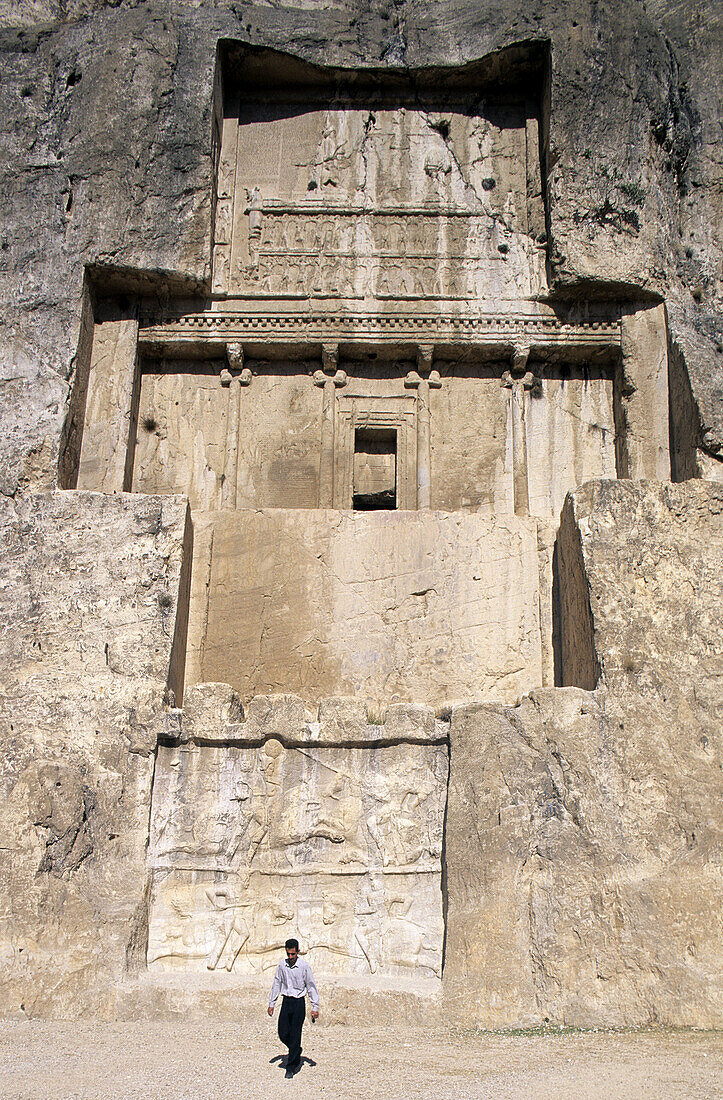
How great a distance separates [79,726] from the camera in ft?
25.6

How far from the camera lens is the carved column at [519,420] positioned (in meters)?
10.1

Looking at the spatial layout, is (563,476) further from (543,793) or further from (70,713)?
(70,713)

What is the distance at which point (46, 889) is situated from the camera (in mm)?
7184

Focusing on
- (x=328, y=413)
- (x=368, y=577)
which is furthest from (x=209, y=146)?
(x=368, y=577)

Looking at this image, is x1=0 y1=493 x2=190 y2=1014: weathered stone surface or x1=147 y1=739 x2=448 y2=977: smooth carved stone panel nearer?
x1=0 y1=493 x2=190 y2=1014: weathered stone surface

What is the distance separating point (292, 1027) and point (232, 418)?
6.22 meters

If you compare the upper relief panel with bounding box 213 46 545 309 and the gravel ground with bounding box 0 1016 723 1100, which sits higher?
the upper relief panel with bounding box 213 46 545 309

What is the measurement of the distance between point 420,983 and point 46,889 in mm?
2680

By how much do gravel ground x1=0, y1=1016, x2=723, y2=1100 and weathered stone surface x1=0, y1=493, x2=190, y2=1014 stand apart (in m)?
0.55

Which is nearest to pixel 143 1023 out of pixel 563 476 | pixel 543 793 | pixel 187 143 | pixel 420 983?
pixel 420 983

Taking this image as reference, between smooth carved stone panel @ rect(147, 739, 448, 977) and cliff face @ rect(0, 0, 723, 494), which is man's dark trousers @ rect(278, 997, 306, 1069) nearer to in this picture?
smooth carved stone panel @ rect(147, 739, 448, 977)

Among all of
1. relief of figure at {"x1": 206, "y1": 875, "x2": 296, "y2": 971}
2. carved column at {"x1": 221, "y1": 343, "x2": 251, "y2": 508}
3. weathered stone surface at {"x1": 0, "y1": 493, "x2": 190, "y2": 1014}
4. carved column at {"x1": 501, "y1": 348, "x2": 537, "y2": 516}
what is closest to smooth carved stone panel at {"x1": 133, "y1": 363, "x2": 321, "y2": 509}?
carved column at {"x1": 221, "y1": 343, "x2": 251, "y2": 508}

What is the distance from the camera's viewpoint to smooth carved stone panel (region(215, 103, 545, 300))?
10703 mm

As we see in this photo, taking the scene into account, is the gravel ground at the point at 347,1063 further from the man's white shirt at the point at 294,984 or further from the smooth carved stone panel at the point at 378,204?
the smooth carved stone panel at the point at 378,204
